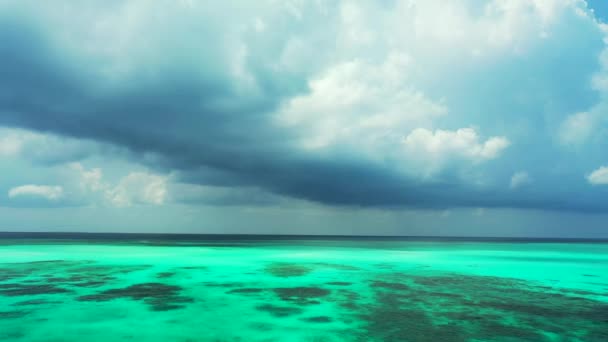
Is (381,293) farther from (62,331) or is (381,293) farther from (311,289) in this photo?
(62,331)

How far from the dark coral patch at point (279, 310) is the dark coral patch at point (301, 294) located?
1178 millimetres

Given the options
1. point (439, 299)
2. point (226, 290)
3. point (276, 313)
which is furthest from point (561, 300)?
point (226, 290)

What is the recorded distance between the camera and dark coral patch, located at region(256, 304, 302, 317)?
13.7 meters

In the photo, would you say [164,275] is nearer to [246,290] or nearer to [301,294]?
[246,290]

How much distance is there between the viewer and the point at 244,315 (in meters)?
13.5

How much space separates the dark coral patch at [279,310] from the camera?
13666 mm

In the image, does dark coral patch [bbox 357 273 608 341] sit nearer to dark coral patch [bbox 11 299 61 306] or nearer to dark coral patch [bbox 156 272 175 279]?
dark coral patch [bbox 11 299 61 306]

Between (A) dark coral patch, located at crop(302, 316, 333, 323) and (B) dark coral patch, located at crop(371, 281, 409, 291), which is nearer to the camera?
(A) dark coral patch, located at crop(302, 316, 333, 323)

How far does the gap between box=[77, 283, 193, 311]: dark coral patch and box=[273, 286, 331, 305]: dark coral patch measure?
14.7ft

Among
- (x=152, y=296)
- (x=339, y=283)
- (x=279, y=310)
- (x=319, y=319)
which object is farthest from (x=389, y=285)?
(x=152, y=296)

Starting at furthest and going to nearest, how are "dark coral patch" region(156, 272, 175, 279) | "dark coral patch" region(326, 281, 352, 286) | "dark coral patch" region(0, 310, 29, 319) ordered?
1. "dark coral patch" region(156, 272, 175, 279)
2. "dark coral patch" region(326, 281, 352, 286)
3. "dark coral patch" region(0, 310, 29, 319)

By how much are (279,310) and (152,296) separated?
6550 mm

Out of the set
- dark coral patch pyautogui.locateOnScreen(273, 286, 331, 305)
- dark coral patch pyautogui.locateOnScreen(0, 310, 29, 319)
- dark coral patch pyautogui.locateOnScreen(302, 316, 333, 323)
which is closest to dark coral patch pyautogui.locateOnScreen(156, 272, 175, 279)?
dark coral patch pyautogui.locateOnScreen(273, 286, 331, 305)

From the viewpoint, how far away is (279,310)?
46.9 ft
